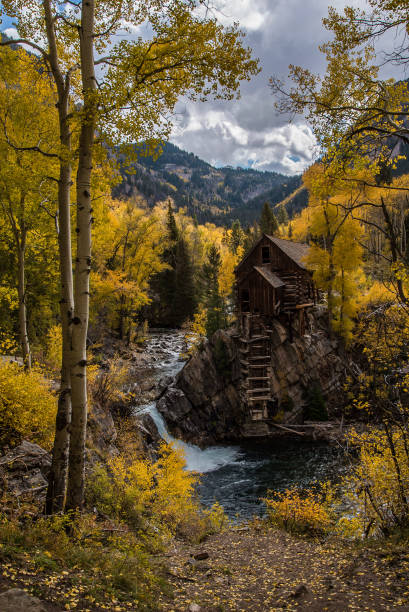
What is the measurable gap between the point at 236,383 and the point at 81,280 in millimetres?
20402

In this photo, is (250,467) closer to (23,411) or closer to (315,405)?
(315,405)

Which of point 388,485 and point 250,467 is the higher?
point 388,485

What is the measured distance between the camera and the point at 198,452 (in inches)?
827

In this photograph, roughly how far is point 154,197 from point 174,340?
537ft

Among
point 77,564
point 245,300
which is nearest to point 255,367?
point 245,300

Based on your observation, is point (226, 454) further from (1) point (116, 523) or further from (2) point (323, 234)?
(2) point (323, 234)

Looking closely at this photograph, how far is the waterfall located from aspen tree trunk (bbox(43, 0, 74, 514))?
1382 centimetres

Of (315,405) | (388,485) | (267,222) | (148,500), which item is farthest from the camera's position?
(267,222)

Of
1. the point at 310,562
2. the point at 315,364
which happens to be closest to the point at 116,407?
the point at 310,562

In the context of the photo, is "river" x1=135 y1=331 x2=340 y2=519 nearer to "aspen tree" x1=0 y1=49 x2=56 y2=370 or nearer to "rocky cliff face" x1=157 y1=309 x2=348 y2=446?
"rocky cliff face" x1=157 y1=309 x2=348 y2=446

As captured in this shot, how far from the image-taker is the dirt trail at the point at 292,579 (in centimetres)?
461

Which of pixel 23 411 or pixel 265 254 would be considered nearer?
pixel 23 411

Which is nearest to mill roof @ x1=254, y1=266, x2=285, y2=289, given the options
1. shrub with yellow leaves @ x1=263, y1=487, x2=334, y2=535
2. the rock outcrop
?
shrub with yellow leaves @ x1=263, y1=487, x2=334, y2=535

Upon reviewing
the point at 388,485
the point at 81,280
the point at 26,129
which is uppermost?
the point at 26,129
